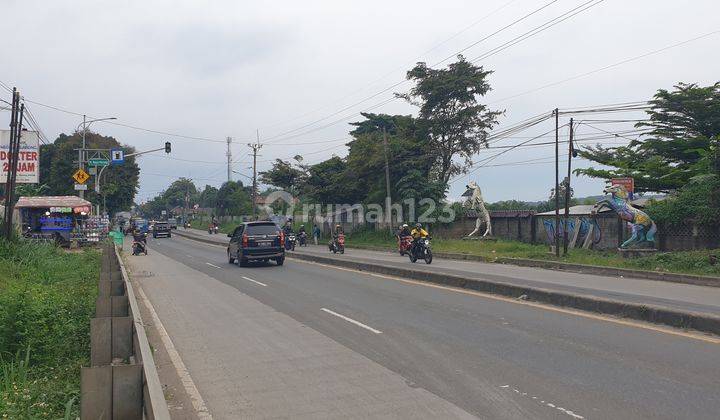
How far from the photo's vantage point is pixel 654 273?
61.8ft

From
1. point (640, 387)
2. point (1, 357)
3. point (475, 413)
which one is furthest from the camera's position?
point (1, 357)

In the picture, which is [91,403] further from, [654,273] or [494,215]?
[494,215]

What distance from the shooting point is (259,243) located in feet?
78.0

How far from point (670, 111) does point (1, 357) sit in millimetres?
32477

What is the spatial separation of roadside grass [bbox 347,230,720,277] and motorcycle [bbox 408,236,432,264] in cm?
429

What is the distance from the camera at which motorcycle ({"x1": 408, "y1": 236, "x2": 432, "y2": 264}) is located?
23.9 m

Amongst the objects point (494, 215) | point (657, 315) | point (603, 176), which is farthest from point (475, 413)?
point (494, 215)

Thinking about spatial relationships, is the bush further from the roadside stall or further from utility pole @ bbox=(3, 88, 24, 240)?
the roadside stall

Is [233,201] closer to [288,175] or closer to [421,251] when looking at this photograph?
[288,175]

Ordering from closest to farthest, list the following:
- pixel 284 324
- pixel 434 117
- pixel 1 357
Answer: pixel 1 357, pixel 284 324, pixel 434 117

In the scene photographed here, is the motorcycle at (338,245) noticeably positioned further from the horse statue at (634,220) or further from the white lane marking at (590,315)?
the white lane marking at (590,315)

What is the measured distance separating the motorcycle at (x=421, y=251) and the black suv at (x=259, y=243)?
5067 millimetres

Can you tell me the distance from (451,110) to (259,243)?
22.6m

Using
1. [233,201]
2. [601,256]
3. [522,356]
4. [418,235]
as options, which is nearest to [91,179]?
[233,201]
